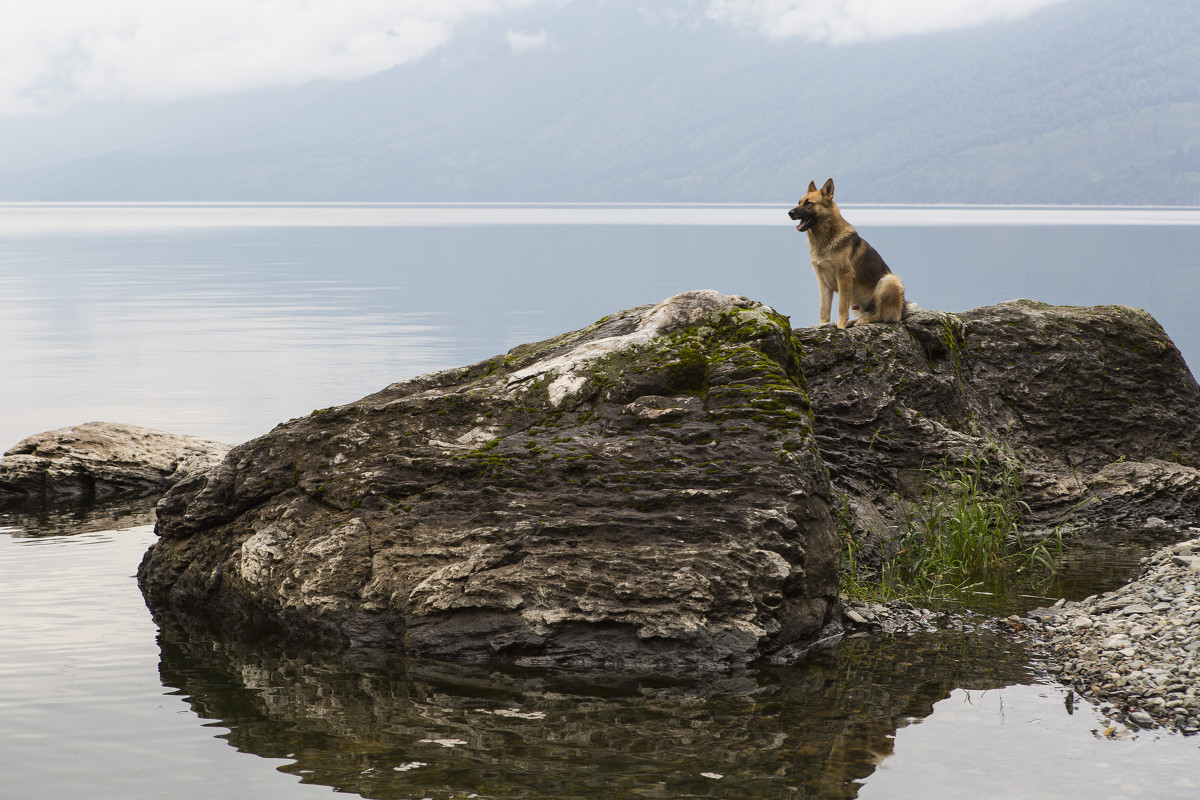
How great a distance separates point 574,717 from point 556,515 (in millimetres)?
2016

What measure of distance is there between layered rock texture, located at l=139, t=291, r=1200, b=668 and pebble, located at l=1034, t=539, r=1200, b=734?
2.17 meters

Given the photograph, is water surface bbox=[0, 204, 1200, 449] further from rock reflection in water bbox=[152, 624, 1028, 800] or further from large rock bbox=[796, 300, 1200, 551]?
rock reflection in water bbox=[152, 624, 1028, 800]

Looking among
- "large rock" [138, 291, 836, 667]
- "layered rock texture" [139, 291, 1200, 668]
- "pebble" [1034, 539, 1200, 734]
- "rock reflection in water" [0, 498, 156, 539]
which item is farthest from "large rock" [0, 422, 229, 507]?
"pebble" [1034, 539, 1200, 734]

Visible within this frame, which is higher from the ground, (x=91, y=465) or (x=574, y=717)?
(x=91, y=465)

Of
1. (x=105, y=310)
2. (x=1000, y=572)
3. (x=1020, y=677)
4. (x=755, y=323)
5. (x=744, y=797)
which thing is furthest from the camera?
(x=105, y=310)

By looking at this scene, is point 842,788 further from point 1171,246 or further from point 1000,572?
point 1171,246

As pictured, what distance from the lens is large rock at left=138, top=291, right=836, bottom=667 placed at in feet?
32.0

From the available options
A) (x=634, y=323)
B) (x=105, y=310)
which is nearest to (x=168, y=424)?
(x=634, y=323)

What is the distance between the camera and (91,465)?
57.6 feet

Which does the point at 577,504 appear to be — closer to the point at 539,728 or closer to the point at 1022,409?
the point at 539,728

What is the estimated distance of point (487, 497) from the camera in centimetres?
1042

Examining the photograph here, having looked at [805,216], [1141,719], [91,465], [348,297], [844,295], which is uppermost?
[348,297]

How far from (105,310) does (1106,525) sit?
4578cm

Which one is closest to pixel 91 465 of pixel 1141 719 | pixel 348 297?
pixel 1141 719
